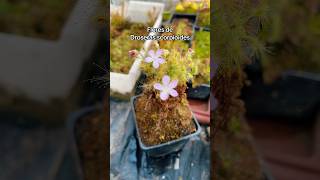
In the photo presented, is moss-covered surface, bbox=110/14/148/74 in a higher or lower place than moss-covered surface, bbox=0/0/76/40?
lower

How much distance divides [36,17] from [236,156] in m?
0.49

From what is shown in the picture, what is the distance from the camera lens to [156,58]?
1.92 ft

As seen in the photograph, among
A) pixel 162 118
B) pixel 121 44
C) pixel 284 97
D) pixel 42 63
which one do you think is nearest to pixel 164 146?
pixel 162 118

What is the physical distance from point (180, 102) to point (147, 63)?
0.07 meters

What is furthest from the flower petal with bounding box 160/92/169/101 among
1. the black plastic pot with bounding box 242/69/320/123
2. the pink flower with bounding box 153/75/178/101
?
the black plastic pot with bounding box 242/69/320/123

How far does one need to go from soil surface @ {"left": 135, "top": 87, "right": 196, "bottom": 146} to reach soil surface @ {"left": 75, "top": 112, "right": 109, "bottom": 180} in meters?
0.16

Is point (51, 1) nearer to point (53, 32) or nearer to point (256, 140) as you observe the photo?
point (53, 32)

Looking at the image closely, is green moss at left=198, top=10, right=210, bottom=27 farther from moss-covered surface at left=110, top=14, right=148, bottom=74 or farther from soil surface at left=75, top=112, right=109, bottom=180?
soil surface at left=75, top=112, right=109, bottom=180

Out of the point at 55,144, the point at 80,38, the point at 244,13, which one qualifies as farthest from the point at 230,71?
the point at 55,144

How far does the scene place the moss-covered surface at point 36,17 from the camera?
797mm

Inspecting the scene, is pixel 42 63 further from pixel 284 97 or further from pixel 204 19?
pixel 284 97

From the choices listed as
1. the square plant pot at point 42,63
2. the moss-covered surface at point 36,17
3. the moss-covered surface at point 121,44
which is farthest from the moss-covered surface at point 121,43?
the moss-covered surface at point 36,17

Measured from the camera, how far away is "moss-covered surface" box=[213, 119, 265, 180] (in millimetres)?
814

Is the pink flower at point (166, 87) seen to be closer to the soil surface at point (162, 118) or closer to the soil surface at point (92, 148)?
the soil surface at point (162, 118)
